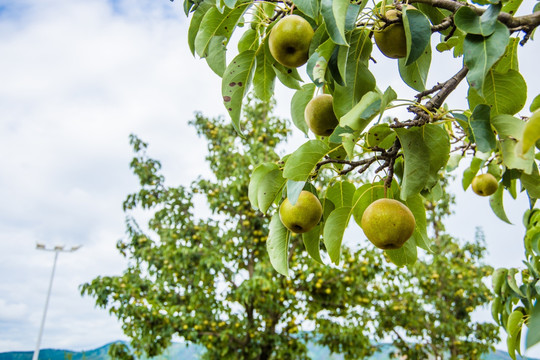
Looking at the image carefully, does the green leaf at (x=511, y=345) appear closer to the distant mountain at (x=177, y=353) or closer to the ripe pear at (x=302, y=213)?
the ripe pear at (x=302, y=213)

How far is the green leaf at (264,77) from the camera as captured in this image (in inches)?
46.9

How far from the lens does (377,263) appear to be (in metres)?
6.65

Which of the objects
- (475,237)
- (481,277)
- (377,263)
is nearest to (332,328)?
(377,263)

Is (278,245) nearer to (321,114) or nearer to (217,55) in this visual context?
(321,114)

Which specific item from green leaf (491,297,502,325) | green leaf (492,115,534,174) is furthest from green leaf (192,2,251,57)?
green leaf (491,297,502,325)

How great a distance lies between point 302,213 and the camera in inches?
43.1

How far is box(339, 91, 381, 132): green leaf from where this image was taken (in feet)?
2.65

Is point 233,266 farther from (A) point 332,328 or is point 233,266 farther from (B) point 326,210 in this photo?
(B) point 326,210

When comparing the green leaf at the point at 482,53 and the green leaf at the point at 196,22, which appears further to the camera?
the green leaf at the point at 196,22

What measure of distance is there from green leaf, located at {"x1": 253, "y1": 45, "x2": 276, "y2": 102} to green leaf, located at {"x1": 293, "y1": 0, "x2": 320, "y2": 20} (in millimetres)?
305

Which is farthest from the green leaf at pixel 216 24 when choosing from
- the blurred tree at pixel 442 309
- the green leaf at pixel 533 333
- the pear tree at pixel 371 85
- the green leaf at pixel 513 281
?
the blurred tree at pixel 442 309

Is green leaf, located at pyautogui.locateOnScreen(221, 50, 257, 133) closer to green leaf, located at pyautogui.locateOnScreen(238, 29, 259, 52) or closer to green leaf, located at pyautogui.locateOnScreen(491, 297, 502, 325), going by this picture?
green leaf, located at pyautogui.locateOnScreen(238, 29, 259, 52)

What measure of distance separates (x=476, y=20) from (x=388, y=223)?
476mm

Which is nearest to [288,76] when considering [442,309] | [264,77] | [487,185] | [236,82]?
[264,77]
